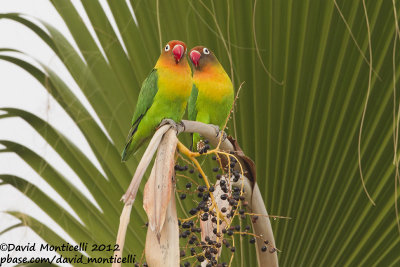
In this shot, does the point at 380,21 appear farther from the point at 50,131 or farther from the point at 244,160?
the point at 50,131

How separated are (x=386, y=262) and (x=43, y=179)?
103 centimetres

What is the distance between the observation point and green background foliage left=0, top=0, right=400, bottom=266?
54.1 inches

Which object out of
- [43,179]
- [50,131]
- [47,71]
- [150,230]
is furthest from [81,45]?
[150,230]

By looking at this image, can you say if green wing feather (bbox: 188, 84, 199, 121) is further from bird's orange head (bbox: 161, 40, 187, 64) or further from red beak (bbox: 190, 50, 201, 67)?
bird's orange head (bbox: 161, 40, 187, 64)

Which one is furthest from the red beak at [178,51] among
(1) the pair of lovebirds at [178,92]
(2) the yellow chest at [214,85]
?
(2) the yellow chest at [214,85]

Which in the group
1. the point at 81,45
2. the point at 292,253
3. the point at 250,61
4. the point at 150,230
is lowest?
the point at 150,230

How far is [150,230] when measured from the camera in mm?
613

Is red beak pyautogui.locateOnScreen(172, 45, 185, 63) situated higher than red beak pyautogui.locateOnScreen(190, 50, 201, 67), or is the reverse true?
red beak pyautogui.locateOnScreen(190, 50, 201, 67)

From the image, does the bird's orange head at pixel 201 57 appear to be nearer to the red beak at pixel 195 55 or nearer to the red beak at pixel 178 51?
the red beak at pixel 195 55

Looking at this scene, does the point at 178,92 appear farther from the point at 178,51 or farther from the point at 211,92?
the point at 211,92

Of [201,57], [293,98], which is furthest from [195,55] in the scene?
[293,98]

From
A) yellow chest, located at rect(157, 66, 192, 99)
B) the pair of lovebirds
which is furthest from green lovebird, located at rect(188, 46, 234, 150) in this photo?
yellow chest, located at rect(157, 66, 192, 99)

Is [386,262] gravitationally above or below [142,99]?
below

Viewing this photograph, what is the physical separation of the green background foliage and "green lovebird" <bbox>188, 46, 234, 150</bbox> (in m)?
0.06
